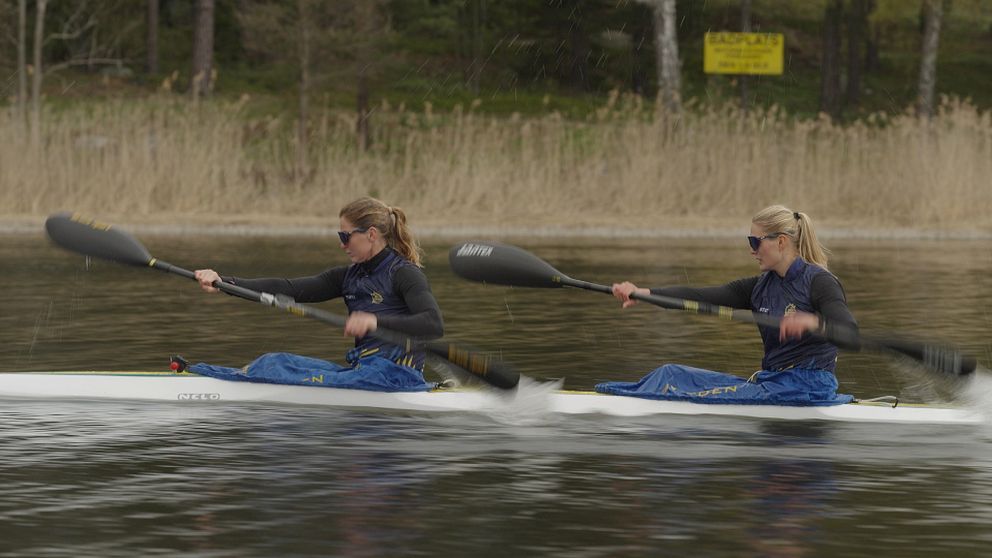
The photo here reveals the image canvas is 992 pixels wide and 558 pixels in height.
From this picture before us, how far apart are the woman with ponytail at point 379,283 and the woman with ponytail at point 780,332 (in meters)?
0.99

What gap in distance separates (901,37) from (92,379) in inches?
2126

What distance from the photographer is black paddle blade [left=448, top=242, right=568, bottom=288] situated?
36.0ft

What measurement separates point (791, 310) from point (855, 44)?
50.4 m

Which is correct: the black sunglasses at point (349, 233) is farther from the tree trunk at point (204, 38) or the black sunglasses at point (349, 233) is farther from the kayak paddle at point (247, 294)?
the tree trunk at point (204, 38)

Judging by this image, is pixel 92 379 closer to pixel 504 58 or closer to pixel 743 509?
pixel 743 509

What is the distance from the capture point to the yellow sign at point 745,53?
1249 inches

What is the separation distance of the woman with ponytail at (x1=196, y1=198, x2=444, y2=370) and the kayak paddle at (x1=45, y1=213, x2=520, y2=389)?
3.4 inches

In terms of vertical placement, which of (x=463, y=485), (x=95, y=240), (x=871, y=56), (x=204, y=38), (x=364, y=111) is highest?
(x=871, y=56)

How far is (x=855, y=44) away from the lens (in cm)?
5891

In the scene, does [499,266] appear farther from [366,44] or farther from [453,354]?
[366,44]

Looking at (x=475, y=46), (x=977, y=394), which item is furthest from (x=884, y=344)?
(x=475, y=46)

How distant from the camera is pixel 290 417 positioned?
9961 millimetres

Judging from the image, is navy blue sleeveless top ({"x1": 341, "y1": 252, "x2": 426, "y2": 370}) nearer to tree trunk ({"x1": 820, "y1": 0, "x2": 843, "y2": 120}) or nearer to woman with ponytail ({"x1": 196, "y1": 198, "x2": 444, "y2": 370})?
woman with ponytail ({"x1": 196, "y1": 198, "x2": 444, "y2": 370})

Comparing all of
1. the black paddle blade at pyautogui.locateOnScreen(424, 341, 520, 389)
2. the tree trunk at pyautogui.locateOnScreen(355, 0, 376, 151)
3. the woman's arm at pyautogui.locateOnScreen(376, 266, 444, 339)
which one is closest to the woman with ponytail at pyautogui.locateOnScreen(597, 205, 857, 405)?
the black paddle blade at pyautogui.locateOnScreen(424, 341, 520, 389)
